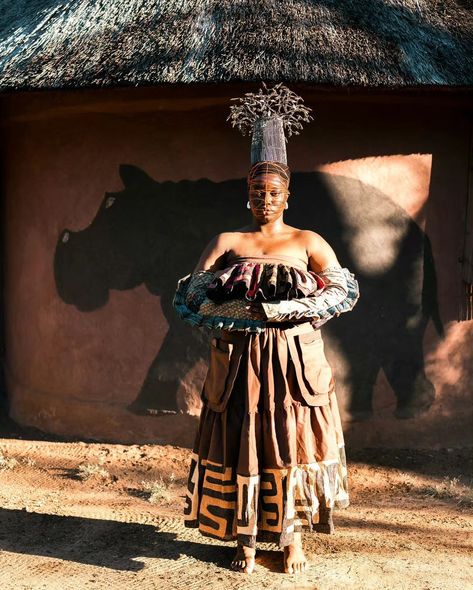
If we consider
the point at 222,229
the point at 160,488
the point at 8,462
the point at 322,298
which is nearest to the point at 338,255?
the point at 222,229

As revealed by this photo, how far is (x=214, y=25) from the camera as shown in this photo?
17.5 feet

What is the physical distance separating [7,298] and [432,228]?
3363 mm

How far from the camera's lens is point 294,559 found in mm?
3723

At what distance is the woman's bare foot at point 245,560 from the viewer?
3.70m

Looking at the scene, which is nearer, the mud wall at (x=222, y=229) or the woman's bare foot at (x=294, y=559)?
the woman's bare foot at (x=294, y=559)

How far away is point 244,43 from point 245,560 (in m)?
3.15

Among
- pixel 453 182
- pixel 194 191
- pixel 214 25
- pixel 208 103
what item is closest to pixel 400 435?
pixel 453 182

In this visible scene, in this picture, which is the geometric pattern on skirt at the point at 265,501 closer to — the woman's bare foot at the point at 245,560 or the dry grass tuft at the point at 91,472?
the woman's bare foot at the point at 245,560

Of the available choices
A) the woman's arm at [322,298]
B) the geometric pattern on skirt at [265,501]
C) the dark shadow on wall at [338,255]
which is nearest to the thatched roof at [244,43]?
the dark shadow on wall at [338,255]

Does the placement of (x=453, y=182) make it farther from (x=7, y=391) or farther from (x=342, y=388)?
(x=7, y=391)

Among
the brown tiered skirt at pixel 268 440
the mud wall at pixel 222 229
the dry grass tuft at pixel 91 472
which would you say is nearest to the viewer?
the brown tiered skirt at pixel 268 440

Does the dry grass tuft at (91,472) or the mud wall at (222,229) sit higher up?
the mud wall at (222,229)

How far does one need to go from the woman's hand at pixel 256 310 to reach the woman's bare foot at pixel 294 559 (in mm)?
1040

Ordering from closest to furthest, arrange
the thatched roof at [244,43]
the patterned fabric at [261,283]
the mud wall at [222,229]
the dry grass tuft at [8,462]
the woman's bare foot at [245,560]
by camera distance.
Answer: the patterned fabric at [261,283] → the woman's bare foot at [245,560] → the thatched roof at [244,43] → the dry grass tuft at [8,462] → the mud wall at [222,229]
